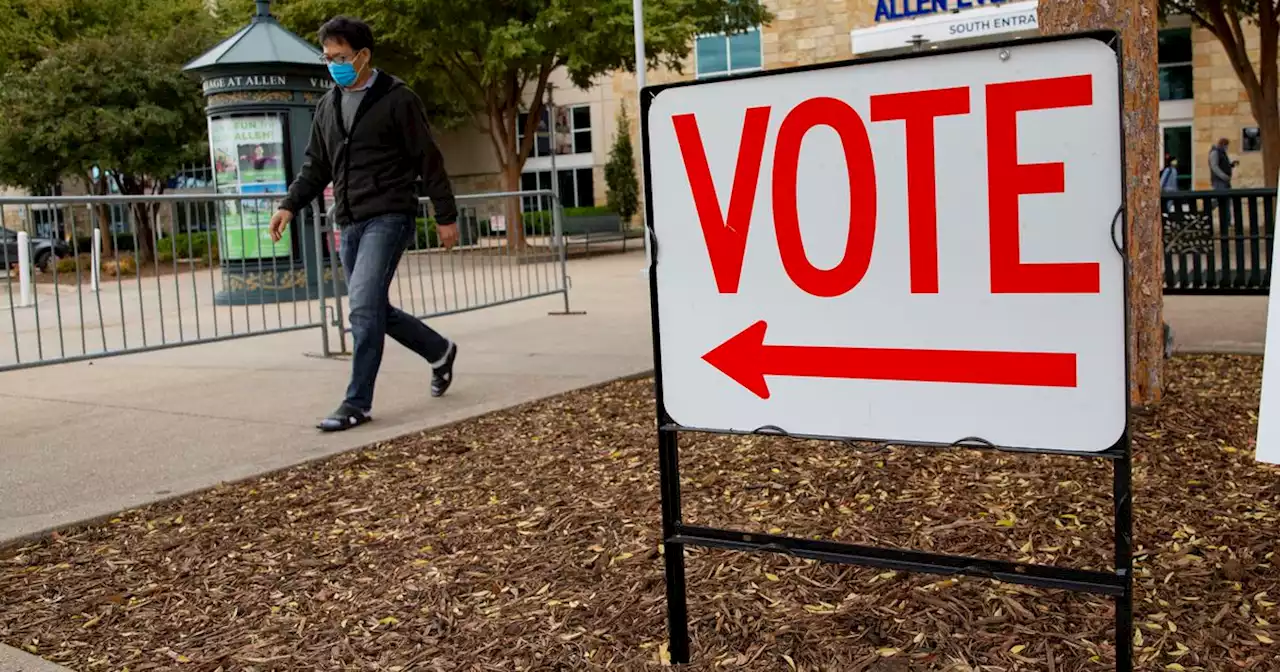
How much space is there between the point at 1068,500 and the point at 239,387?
543 centimetres

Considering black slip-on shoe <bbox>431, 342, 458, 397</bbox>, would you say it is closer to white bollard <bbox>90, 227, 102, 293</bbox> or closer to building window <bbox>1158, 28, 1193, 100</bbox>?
white bollard <bbox>90, 227, 102, 293</bbox>

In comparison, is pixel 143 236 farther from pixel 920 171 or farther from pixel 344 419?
pixel 920 171

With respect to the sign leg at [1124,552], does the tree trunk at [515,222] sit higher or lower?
higher

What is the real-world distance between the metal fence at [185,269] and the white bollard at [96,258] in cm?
2

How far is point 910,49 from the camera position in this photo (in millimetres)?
19344

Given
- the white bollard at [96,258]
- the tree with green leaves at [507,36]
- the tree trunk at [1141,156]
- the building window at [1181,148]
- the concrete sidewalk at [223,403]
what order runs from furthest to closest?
the building window at [1181,148]
the tree with green leaves at [507,36]
the white bollard at [96,258]
the concrete sidewalk at [223,403]
the tree trunk at [1141,156]

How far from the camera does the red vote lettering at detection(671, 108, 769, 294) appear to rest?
2518 mm

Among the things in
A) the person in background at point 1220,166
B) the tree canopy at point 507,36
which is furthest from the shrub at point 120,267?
the person in background at point 1220,166

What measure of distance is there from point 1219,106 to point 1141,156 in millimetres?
29455

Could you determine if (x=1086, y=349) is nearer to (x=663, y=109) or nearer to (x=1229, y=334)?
(x=663, y=109)

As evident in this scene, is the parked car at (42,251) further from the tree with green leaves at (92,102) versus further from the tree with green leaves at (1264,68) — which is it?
the tree with green leaves at (92,102)

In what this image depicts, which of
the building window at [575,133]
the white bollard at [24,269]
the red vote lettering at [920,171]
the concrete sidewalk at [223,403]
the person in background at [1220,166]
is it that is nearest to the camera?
the red vote lettering at [920,171]

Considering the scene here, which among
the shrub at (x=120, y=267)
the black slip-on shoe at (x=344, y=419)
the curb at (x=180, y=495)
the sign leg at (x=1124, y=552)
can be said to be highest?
the shrub at (x=120, y=267)

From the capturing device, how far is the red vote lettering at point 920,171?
7.62 feet
